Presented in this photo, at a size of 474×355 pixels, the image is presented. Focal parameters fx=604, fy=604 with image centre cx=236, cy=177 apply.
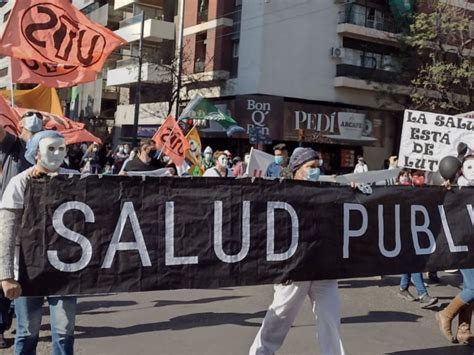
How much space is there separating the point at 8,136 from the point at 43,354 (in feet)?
6.36

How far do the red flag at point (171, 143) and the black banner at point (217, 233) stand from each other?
25.0 feet

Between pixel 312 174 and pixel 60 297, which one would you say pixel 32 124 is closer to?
pixel 60 297

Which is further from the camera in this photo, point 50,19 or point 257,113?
point 257,113

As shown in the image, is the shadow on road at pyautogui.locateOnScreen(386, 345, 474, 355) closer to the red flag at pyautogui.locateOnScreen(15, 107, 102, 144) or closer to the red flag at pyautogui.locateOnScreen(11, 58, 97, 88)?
the red flag at pyautogui.locateOnScreen(11, 58, 97, 88)

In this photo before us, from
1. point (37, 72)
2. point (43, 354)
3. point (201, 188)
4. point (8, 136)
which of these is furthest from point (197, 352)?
point (37, 72)

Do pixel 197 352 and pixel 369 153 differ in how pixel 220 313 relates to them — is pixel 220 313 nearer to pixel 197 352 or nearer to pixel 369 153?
pixel 197 352

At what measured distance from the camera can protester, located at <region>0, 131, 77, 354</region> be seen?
3.56 metres

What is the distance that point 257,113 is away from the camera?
2884 centimetres

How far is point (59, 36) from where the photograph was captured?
7324 millimetres

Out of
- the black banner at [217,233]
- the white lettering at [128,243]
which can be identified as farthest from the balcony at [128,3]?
the white lettering at [128,243]

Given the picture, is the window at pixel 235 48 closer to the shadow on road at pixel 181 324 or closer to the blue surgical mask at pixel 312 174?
the shadow on road at pixel 181 324

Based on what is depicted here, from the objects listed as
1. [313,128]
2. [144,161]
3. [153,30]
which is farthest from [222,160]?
[153,30]

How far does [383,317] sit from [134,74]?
31.4 meters

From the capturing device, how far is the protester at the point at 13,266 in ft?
11.7
